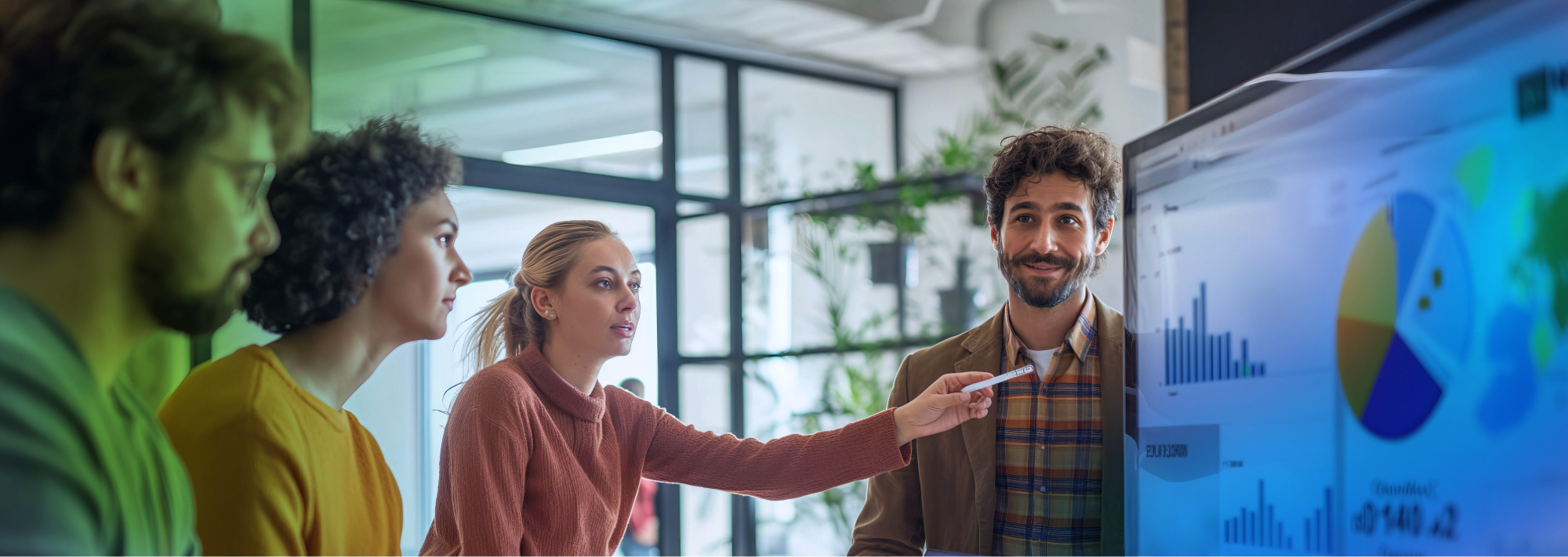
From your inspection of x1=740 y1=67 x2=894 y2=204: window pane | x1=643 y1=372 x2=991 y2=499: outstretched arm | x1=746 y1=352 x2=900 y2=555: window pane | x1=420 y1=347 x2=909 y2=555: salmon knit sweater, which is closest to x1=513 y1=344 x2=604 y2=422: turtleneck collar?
x1=420 y1=347 x2=909 y2=555: salmon knit sweater

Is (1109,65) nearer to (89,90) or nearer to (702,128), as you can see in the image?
(702,128)

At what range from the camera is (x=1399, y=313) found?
2.46ft

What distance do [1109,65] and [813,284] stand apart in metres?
1.34

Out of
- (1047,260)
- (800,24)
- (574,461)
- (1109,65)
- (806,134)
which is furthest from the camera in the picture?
(806,134)

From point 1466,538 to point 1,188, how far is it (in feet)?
3.28

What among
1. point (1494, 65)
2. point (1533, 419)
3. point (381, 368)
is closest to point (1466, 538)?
point (1533, 419)

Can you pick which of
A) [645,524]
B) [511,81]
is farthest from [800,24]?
[645,524]

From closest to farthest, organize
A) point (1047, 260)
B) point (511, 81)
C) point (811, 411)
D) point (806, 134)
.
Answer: point (1047, 260), point (511, 81), point (811, 411), point (806, 134)

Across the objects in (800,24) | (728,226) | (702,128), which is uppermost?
(800,24)

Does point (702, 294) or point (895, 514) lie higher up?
point (702, 294)

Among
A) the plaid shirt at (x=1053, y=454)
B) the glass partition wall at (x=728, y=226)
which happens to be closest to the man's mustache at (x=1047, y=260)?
the plaid shirt at (x=1053, y=454)

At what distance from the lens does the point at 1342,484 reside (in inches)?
31.8

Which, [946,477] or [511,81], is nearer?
[946,477]

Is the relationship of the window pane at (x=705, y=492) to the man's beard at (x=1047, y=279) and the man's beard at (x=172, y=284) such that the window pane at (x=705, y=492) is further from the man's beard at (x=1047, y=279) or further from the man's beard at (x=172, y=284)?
the man's beard at (x=172, y=284)
